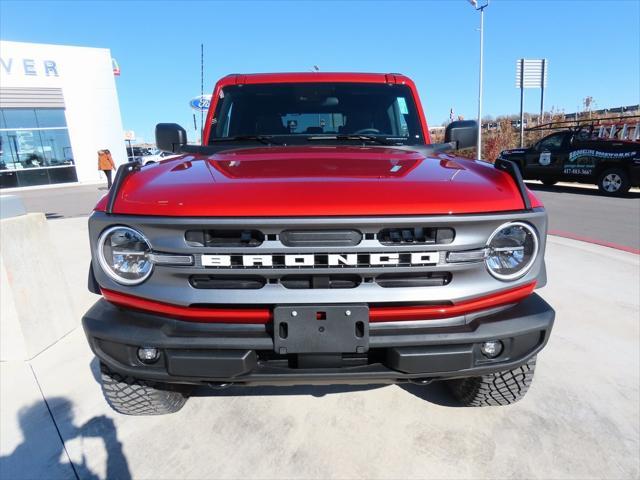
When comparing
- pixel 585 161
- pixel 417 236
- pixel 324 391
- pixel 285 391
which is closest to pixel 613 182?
pixel 585 161

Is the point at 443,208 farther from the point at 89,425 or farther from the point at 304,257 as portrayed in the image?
the point at 89,425

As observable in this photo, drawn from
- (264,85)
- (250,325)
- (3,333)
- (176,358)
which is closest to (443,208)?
(250,325)

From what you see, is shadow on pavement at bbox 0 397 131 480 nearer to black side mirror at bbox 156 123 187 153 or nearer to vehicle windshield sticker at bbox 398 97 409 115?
black side mirror at bbox 156 123 187 153

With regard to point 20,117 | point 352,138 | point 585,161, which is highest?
point 20,117

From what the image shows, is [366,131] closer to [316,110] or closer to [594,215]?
[316,110]

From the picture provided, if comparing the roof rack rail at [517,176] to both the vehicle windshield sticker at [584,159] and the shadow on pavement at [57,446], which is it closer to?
the shadow on pavement at [57,446]

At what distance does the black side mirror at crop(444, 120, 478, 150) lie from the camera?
9.89ft

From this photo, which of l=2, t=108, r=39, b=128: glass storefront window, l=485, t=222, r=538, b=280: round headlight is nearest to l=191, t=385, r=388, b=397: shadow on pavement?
l=485, t=222, r=538, b=280: round headlight

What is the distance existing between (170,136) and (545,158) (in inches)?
493

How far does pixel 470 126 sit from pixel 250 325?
A: 2354mm

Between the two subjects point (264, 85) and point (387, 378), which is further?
point (264, 85)

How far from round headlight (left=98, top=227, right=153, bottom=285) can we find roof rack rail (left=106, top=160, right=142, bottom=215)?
115 mm

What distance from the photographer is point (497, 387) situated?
2139 millimetres

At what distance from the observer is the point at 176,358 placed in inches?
62.6
